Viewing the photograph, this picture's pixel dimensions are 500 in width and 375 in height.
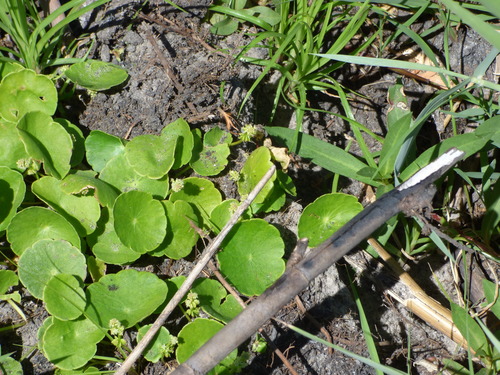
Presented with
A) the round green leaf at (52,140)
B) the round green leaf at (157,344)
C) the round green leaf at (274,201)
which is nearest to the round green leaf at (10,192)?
the round green leaf at (52,140)

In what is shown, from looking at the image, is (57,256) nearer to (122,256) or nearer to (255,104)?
(122,256)

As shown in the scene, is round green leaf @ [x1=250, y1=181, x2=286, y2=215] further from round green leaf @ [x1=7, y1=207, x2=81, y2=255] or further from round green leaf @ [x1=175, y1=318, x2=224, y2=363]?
round green leaf @ [x1=7, y1=207, x2=81, y2=255]

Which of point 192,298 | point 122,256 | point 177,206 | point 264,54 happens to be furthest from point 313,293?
point 264,54

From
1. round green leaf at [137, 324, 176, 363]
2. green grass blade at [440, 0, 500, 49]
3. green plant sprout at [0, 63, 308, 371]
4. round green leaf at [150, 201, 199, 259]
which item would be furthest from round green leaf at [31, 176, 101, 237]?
green grass blade at [440, 0, 500, 49]

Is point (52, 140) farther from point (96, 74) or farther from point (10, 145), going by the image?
point (96, 74)

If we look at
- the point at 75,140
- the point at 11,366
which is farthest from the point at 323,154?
the point at 11,366

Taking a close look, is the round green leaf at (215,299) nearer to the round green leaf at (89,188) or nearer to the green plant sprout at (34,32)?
the round green leaf at (89,188)
